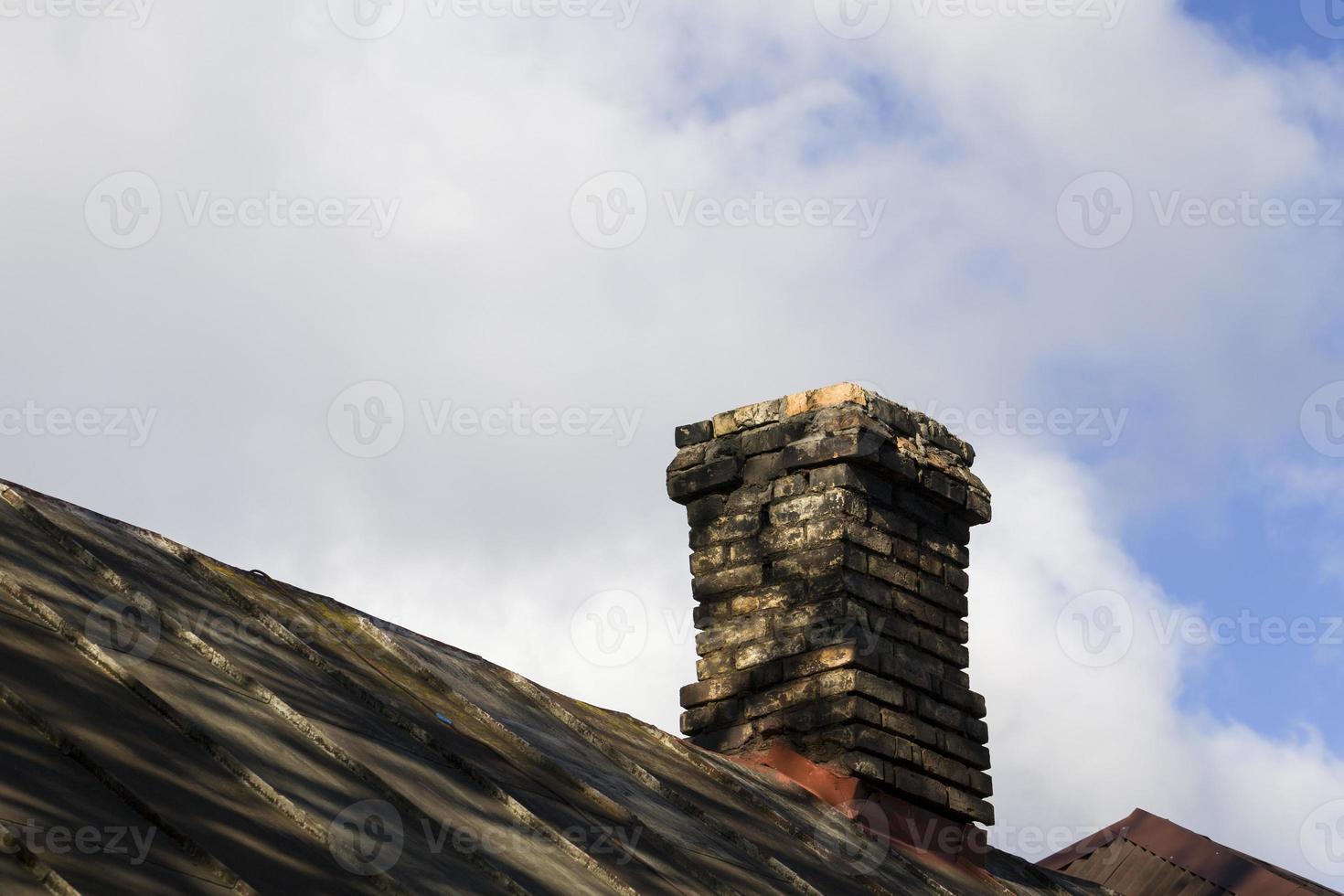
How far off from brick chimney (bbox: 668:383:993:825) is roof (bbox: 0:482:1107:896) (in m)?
0.65

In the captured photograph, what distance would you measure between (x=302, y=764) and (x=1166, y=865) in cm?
664

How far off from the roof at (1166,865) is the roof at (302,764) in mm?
3035

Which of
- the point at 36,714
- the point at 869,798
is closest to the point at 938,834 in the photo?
the point at 869,798

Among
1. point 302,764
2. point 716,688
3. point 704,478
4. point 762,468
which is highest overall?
point 762,468

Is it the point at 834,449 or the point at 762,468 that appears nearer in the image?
the point at 834,449

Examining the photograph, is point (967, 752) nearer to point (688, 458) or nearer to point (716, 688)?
point (716, 688)

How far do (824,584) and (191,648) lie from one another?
3.60 m

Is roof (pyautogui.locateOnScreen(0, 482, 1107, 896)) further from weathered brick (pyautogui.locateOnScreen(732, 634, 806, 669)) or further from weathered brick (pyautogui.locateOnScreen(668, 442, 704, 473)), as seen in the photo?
weathered brick (pyautogui.locateOnScreen(668, 442, 704, 473))

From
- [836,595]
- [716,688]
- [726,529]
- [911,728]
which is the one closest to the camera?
[836,595]

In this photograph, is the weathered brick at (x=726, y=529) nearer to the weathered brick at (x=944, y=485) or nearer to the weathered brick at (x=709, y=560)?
the weathered brick at (x=709, y=560)

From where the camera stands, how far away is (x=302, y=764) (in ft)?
15.6

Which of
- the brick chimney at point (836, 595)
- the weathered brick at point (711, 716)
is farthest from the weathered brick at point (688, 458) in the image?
the weathered brick at point (711, 716)

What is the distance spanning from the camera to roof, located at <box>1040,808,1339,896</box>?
32.7 feet

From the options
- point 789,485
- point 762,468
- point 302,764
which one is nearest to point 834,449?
point 789,485
